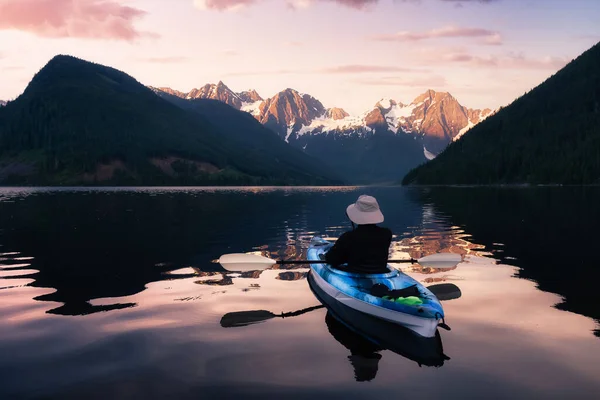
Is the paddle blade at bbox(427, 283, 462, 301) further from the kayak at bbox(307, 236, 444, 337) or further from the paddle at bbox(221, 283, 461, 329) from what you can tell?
the kayak at bbox(307, 236, 444, 337)

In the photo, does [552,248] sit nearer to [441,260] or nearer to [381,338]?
[441,260]

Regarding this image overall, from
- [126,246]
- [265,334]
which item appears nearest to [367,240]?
[265,334]

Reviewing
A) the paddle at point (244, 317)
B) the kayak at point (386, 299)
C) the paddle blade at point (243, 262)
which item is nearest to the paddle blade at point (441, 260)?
the kayak at point (386, 299)

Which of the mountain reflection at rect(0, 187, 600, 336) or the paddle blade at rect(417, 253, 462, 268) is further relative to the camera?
the mountain reflection at rect(0, 187, 600, 336)

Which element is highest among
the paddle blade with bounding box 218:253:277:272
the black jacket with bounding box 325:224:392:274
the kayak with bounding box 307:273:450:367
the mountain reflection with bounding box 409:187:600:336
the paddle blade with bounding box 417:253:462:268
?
the black jacket with bounding box 325:224:392:274

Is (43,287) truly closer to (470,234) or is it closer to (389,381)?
(389,381)

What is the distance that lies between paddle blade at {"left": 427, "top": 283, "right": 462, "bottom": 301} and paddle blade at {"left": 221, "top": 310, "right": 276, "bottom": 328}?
6657 millimetres

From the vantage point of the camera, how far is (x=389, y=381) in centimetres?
1299

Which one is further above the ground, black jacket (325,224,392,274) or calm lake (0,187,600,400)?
black jacket (325,224,392,274)

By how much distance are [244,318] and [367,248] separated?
4968mm

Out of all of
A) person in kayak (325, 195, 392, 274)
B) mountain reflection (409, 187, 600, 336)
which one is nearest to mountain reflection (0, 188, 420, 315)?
person in kayak (325, 195, 392, 274)

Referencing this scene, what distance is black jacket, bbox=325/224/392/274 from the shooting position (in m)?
18.4

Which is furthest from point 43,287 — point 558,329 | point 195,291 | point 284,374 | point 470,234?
point 470,234

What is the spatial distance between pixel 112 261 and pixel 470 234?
29.3 meters
